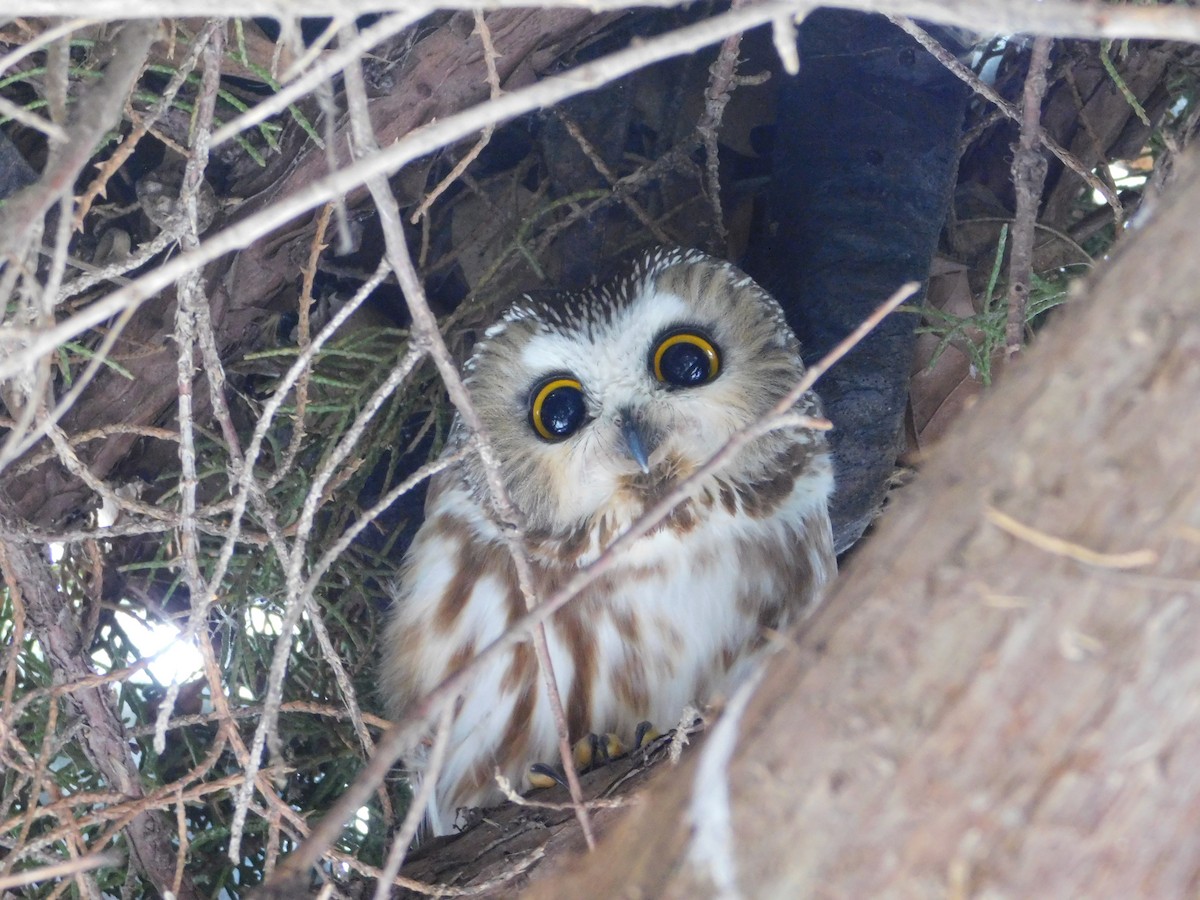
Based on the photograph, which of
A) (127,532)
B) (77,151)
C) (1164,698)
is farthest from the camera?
(127,532)

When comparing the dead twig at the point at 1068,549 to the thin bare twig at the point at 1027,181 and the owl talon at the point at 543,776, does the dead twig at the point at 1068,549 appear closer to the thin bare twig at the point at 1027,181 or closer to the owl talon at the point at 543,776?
the thin bare twig at the point at 1027,181

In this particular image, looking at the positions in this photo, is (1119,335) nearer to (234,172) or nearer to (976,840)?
(976,840)

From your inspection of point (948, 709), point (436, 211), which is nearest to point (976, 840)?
point (948, 709)

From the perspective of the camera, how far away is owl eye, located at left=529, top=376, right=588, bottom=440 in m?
2.52

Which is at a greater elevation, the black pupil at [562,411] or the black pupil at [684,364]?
the black pupil at [684,364]

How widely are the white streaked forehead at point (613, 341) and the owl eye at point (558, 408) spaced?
0.03 m

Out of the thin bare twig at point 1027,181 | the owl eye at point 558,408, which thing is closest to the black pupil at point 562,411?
the owl eye at point 558,408

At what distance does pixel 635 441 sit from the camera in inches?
91.6

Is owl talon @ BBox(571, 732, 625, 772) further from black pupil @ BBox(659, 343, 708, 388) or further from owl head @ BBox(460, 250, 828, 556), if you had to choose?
black pupil @ BBox(659, 343, 708, 388)

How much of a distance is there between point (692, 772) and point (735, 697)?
90 millimetres

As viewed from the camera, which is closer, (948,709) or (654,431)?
(948,709)

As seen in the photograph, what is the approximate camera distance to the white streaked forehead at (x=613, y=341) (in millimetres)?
2475

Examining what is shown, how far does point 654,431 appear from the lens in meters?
2.38

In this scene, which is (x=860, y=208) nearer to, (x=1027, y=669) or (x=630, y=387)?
(x=630, y=387)
